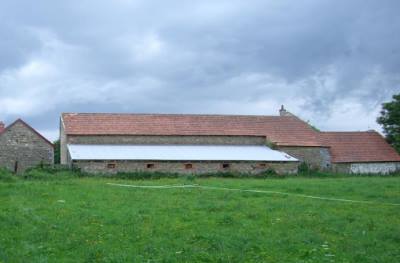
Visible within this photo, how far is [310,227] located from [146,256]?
514 cm

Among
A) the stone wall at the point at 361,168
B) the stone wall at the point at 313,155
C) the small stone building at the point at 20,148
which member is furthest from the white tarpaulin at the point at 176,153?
the stone wall at the point at 361,168

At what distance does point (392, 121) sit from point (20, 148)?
31.1 meters

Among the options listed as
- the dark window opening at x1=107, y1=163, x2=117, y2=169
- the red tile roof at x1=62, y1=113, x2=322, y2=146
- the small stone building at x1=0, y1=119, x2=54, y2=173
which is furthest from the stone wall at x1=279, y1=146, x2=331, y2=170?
the small stone building at x1=0, y1=119, x2=54, y2=173

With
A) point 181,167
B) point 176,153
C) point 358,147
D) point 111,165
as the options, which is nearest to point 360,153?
point 358,147

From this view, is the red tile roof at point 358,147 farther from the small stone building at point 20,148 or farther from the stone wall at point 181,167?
the small stone building at point 20,148

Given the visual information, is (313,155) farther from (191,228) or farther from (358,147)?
(191,228)

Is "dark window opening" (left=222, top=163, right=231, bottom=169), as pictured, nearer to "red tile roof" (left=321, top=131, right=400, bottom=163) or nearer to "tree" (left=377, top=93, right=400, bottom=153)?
"red tile roof" (left=321, top=131, right=400, bottom=163)

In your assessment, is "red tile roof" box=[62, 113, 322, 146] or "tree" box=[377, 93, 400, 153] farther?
"tree" box=[377, 93, 400, 153]

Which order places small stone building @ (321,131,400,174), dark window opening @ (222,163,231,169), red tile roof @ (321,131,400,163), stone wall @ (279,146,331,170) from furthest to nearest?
red tile roof @ (321,131,400,163) < small stone building @ (321,131,400,174) < stone wall @ (279,146,331,170) < dark window opening @ (222,163,231,169)

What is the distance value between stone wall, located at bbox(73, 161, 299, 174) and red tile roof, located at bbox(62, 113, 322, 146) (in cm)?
455

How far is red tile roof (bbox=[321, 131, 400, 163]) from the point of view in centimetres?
4534

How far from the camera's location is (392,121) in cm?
4972

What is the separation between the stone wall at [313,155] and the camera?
4403 cm

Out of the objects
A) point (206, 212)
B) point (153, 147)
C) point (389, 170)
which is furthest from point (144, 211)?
point (389, 170)
